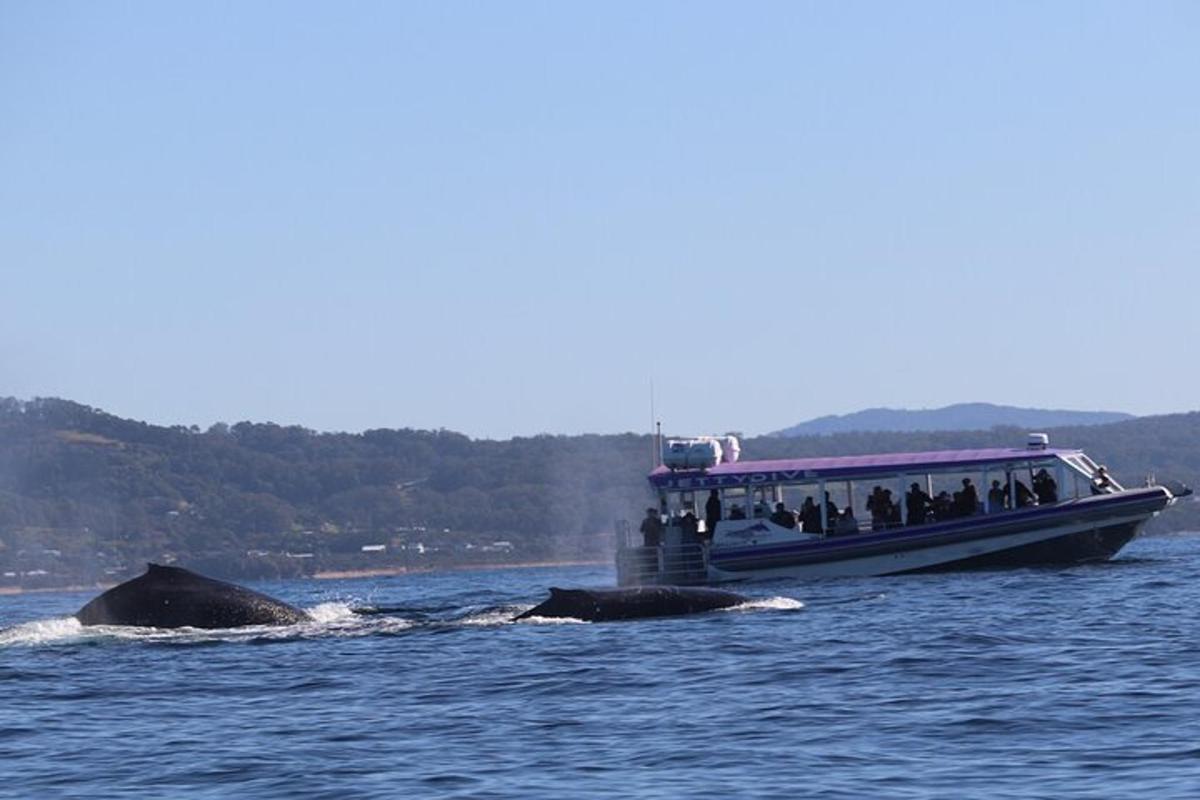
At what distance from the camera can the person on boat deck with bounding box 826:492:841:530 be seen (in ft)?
151

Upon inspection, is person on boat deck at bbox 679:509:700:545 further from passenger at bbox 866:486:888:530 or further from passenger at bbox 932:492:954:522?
passenger at bbox 932:492:954:522

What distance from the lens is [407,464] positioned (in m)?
179

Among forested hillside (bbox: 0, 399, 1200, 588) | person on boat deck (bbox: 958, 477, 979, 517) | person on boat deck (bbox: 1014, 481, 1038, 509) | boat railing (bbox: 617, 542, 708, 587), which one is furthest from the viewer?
forested hillside (bbox: 0, 399, 1200, 588)

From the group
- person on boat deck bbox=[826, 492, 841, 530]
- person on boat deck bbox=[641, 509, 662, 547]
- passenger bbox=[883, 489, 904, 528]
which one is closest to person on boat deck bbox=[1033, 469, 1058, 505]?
passenger bbox=[883, 489, 904, 528]

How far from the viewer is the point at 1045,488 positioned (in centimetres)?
4488

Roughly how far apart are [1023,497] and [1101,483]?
157 centimetres

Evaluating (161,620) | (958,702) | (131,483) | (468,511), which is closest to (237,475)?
(131,483)

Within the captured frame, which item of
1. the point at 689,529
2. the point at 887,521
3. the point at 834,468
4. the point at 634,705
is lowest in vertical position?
the point at 634,705

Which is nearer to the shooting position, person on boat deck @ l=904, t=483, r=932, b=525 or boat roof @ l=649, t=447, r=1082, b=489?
boat roof @ l=649, t=447, r=1082, b=489

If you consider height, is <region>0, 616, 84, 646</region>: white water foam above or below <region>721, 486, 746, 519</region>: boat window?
below

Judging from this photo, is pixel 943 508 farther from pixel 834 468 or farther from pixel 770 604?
pixel 770 604

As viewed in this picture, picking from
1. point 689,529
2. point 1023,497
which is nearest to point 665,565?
point 689,529

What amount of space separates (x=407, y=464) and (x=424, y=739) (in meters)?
158

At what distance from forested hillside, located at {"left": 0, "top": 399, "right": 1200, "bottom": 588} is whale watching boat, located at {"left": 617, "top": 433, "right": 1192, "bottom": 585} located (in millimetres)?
77760
